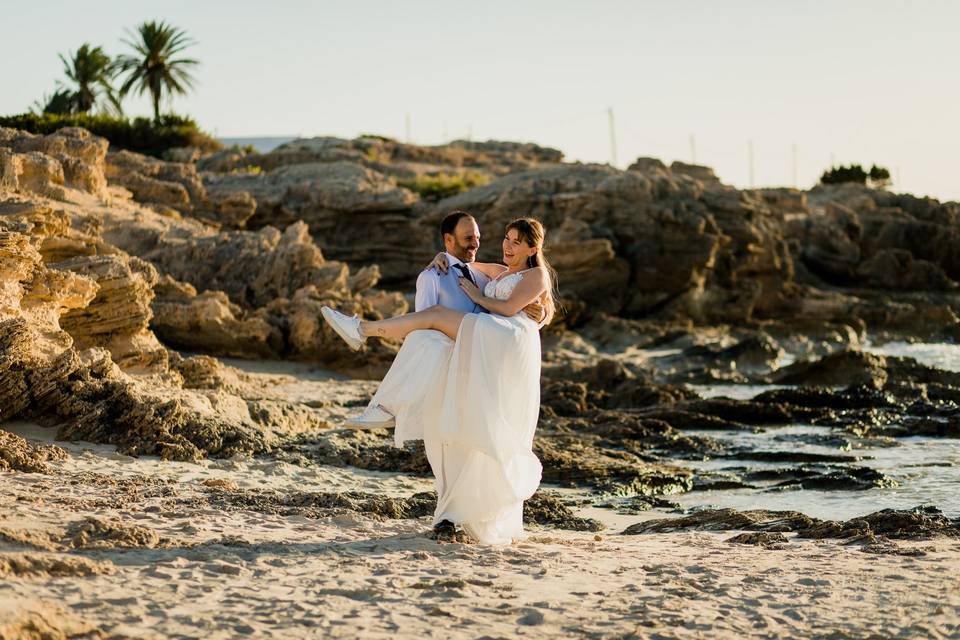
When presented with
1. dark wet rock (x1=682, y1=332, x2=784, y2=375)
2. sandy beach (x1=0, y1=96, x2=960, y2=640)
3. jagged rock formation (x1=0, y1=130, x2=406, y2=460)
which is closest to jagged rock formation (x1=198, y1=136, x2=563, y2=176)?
sandy beach (x1=0, y1=96, x2=960, y2=640)

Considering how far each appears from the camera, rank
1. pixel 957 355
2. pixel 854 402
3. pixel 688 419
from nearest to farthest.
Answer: pixel 688 419 → pixel 854 402 → pixel 957 355

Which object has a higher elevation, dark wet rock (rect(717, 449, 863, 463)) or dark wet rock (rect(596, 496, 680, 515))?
dark wet rock (rect(596, 496, 680, 515))

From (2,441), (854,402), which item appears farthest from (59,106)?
(2,441)

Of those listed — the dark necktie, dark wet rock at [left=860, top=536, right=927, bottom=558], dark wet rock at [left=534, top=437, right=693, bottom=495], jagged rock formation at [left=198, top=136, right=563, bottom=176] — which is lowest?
dark wet rock at [left=534, top=437, right=693, bottom=495]

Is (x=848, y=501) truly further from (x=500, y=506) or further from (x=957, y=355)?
(x=957, y=355)

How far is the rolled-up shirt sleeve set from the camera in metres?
7.86

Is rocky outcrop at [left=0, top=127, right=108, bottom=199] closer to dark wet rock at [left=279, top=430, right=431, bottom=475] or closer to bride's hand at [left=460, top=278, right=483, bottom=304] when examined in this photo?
dark wet rock at [left=279, top=430, right=431, bottom=475]

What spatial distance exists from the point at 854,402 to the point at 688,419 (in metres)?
3.65

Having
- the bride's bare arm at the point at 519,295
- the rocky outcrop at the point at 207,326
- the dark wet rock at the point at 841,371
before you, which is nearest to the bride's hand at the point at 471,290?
the bride's bare arm at the point at 519,295

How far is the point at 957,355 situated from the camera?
30.3 metres

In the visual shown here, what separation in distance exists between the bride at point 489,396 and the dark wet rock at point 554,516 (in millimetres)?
1715

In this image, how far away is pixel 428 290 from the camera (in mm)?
7871

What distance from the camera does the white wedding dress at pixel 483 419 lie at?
24.5ft

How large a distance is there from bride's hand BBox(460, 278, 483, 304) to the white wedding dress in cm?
16
